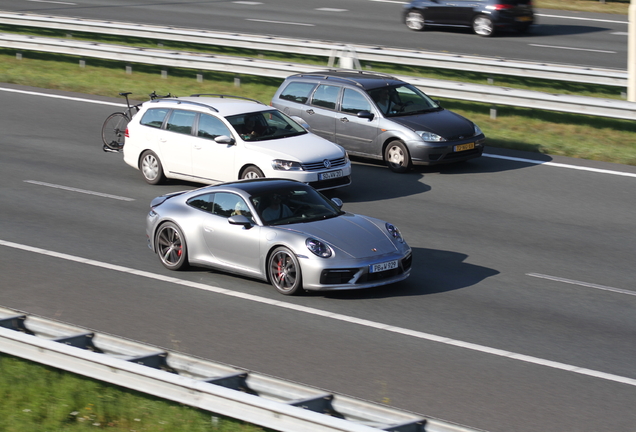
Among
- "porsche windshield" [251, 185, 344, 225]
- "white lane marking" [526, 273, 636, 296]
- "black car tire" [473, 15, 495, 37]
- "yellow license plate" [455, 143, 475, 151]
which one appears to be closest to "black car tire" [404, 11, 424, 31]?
"black car tire" [473, 15, 495, 37]

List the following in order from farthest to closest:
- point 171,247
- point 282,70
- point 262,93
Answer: point 262,93
point 282,70
point 171,247

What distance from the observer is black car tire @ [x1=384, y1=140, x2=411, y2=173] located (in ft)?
56.9

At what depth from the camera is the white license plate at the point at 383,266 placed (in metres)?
10.4

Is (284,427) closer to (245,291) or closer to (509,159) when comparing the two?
(245,291)

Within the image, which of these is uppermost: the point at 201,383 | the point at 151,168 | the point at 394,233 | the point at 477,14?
the point at 477,14

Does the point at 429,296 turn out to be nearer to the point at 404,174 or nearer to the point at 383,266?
the point at 383,266

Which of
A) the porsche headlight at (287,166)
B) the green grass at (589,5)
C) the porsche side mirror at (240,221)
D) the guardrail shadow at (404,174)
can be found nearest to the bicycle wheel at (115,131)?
the guardrail shadow at (404,174)

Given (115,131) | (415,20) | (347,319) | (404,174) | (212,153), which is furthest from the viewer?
(415,20)

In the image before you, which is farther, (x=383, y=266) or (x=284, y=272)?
(x=284, y=272)

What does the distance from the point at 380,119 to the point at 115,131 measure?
18.3 ft

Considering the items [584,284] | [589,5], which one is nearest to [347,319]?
[584,284]

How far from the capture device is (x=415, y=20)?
103 ft

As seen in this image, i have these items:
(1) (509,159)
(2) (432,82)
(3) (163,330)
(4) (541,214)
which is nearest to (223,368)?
(3) (163,330)

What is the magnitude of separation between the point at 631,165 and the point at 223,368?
43.0 ft
